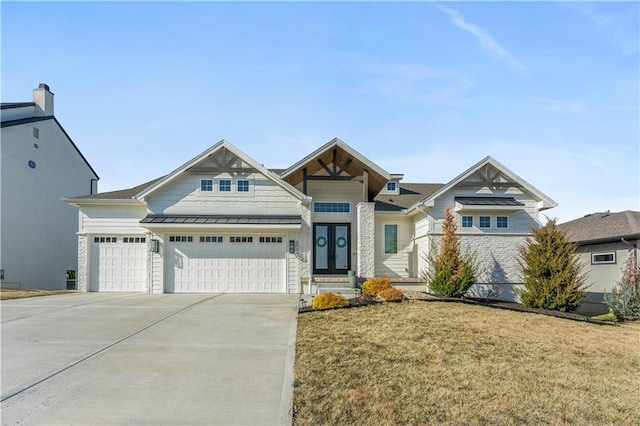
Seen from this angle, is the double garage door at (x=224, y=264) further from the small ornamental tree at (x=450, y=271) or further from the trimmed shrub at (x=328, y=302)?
the small ornamental tree at (x=450, y=271)

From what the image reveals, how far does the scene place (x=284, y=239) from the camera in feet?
58.1

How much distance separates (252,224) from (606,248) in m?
15.4

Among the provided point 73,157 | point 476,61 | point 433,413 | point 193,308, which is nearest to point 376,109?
point 476,61

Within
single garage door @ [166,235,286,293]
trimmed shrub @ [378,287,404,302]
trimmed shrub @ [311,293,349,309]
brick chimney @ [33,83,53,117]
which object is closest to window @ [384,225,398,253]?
single garage door @ [166,235,286,293]

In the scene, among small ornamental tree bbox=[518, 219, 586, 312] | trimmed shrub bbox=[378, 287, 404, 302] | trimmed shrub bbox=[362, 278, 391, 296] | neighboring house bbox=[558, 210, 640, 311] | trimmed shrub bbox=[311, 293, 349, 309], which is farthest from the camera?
neighboring house bbox=[558, 210, 640, 311]

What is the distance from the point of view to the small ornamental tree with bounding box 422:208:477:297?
1520 cm

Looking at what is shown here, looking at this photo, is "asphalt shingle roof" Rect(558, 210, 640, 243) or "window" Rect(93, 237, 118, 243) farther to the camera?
"window" Rect(93, 237, 118, 243)

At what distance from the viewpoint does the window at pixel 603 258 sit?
59.5 feet

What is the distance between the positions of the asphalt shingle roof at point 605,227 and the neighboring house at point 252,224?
3.13 meters

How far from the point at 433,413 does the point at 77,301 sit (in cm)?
1325

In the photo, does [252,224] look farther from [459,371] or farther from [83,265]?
[459,371]

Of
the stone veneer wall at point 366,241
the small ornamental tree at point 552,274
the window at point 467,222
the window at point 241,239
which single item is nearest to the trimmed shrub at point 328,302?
the stone veneer wall at point 366,241

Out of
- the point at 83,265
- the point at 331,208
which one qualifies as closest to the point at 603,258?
the point at 331,208

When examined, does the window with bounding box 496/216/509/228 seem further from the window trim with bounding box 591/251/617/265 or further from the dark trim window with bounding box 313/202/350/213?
the dark trim window with bounding box 313/202/350/213
